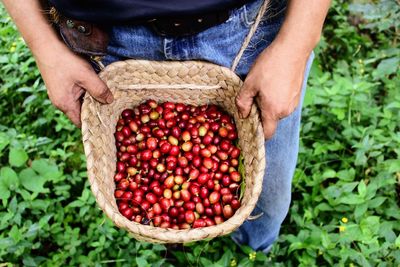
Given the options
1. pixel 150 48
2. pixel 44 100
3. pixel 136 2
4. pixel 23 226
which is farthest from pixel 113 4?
pixel 44 100

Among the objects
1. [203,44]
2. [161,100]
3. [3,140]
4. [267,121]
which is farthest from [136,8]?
[3,140]

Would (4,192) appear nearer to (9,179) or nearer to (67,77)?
(9,179)

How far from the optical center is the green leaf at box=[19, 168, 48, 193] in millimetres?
2482

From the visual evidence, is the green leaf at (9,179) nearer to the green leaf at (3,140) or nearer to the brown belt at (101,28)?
the green leaf at (3,140)

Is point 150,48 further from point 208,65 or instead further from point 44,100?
point 44,100

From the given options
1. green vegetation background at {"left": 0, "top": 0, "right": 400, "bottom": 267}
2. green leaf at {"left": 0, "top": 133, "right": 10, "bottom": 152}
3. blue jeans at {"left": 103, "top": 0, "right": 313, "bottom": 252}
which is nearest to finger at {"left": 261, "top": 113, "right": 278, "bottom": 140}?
blue jeans at {"left": 103, "top": 0, "right": 313, "bottom": 252}

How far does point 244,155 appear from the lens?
198 centimetres

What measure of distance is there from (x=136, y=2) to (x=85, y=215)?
5.11ft

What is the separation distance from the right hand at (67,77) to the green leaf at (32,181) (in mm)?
840

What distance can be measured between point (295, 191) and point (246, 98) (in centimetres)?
128

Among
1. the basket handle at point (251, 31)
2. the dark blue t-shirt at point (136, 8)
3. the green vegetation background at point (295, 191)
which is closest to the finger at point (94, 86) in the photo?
the dark blue t-shirt at point (136, 8)

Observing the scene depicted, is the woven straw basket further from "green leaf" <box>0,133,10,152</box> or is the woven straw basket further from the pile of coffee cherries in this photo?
"green leaf" <box>0,133,10,152</box>

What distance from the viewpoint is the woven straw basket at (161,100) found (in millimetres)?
1650

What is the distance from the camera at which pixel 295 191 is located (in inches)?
110
